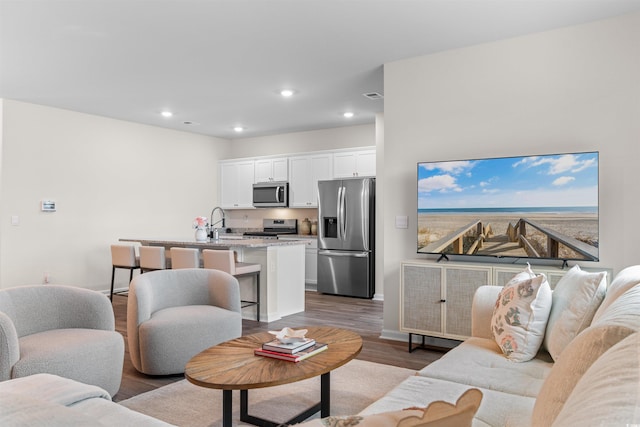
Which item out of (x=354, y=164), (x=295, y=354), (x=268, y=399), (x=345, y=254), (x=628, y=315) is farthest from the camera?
(x=354, y=164)

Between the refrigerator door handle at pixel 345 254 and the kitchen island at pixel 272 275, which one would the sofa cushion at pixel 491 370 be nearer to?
the kitchen island at pixel 272 275

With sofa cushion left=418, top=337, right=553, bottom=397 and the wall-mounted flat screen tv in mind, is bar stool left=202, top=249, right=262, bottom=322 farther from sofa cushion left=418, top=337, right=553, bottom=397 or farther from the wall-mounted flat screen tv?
sofa cushion left=418, top=337, right=553, bottom=397

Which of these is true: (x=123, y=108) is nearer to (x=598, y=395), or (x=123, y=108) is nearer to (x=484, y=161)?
(x=484, y=161)

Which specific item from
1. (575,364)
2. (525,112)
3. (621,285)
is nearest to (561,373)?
(575,364)

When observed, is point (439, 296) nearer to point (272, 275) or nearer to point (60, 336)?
point (272, 275)

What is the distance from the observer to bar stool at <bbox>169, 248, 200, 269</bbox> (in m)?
4.99

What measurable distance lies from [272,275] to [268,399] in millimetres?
2378

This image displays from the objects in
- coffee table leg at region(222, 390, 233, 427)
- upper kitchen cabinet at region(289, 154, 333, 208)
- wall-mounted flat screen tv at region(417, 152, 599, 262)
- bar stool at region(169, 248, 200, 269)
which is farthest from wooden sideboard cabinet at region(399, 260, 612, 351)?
upper kitchen cabinet at region(289, 154, 333, 208)

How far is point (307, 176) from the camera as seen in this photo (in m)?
7.66

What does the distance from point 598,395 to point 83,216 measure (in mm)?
7146

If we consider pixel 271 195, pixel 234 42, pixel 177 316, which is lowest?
pixel 177 316

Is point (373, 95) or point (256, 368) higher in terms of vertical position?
point (373, 95)

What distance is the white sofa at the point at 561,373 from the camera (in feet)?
1.98

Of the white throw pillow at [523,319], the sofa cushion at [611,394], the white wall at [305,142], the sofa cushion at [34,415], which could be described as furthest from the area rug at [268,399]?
the white wall at [305,142]
